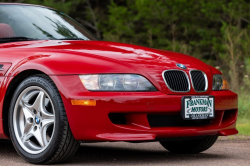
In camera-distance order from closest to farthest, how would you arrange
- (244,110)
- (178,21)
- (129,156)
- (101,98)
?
1. (101,98)
2. (129,156)
3. (244,110)
4. (178,21)

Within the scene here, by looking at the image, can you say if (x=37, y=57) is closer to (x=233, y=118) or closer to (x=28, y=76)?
(x=28, y=76)

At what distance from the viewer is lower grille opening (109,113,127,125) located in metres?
4.21

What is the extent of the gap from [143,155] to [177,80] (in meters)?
1.11

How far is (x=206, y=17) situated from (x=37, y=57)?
21.2 metres

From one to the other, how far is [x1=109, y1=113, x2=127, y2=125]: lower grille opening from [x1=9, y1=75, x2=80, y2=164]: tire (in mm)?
383

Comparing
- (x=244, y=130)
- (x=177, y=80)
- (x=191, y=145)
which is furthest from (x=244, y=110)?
(x=177, y=80)

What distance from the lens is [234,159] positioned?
15.8 ft

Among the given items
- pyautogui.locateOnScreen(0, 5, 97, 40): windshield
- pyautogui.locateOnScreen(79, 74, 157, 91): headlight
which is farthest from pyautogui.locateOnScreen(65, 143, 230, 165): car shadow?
pyautogui.locateOnScreen(0, 5, 97, 40): windshield

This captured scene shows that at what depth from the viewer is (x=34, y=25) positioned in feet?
18.1

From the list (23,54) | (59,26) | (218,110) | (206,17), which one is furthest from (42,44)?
(206,17)

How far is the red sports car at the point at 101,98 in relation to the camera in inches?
163

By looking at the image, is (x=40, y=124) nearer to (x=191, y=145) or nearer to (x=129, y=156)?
(x=129, y=156)

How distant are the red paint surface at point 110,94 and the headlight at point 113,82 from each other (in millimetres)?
44

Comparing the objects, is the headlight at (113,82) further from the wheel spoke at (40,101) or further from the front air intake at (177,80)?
the wheel spoke at (40,101)
